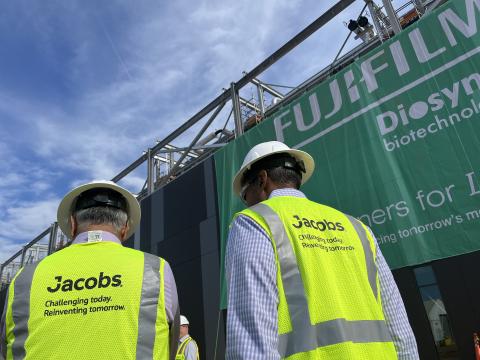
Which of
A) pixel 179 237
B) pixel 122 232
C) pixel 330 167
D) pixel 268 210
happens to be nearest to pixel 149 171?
pixel 179 237

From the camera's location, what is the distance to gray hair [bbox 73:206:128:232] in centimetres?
188

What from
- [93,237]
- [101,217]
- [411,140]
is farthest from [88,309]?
[411,140]

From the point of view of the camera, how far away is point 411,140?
416 cm

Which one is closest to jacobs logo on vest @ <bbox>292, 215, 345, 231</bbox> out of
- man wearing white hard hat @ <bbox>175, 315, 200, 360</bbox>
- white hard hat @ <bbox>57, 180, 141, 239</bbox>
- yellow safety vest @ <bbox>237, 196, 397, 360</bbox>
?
yellow safety vest @ <bbox>237, 196, 397, 360</bbox>

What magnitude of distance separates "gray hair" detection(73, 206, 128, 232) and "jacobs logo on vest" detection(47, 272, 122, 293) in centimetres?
38

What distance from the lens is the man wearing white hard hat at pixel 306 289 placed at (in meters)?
1.24

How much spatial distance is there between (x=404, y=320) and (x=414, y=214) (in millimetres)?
2612

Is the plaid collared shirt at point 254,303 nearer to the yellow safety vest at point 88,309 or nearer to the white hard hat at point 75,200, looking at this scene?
the yellow safety vest at point 88,309

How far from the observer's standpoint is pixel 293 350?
4.04ft

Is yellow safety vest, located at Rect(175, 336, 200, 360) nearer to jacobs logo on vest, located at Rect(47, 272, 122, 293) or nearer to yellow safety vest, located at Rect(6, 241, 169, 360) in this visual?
yellow safety vest, located at Rect(6, 241, 169, 360)

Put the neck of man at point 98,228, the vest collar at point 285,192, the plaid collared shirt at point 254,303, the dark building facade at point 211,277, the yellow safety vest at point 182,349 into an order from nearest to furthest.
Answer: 1. the plaid collared shirt at point 254,303
2. the vest collar at point 285,192
3. the neck of man at point 98,228
4. the dark building facade at point 211,277
5. the yellow safety vest at point 182,349

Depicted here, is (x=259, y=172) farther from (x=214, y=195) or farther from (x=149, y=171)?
(x=149, y=171)

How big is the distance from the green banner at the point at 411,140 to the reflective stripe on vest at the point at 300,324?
2.71 metres

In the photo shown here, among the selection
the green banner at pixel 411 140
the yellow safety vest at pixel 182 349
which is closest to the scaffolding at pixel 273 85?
the green banner at pixel 411 140
